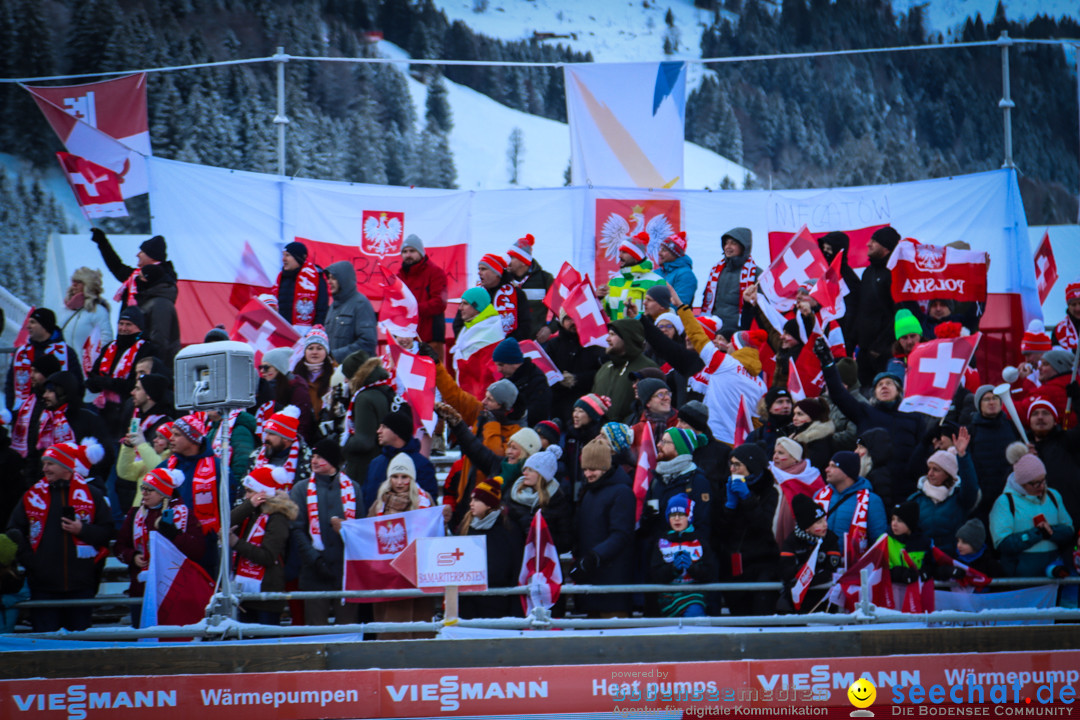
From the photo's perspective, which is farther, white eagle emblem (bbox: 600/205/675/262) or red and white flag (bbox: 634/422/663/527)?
white eagle emblem (bbox: 600/205/675/262)

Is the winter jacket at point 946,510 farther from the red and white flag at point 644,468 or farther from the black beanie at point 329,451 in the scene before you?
the black beanie at point 329,451

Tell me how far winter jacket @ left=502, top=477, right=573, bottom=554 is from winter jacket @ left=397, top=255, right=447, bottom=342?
13.3 ft

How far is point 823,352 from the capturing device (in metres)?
9.94

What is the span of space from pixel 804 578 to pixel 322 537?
9.87ft

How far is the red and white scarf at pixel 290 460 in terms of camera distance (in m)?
9.10

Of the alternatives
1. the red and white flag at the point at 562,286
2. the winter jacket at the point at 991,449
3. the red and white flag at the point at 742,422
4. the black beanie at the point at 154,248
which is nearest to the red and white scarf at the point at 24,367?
the black beanie at the point at 154,248

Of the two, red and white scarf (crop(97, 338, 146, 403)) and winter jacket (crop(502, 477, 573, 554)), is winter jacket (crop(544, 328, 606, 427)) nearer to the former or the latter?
winter jacket (crop(502, 477, 573, 554))

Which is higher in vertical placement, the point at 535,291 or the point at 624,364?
the point at 535,291

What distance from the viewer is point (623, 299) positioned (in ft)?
39.9

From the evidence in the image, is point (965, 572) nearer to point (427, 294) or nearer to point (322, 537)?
point (322, 537)

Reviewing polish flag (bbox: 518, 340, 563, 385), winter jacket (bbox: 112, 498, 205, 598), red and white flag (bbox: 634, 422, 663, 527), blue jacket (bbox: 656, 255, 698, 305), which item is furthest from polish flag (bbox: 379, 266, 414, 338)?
red and white flag (bbox: 634, 422, 663, 527)

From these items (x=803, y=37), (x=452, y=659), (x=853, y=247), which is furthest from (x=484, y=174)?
(x=452, y=659)


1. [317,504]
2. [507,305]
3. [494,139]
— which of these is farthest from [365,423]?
[494,139]

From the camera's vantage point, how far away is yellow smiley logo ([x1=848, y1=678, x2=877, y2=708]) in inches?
291
